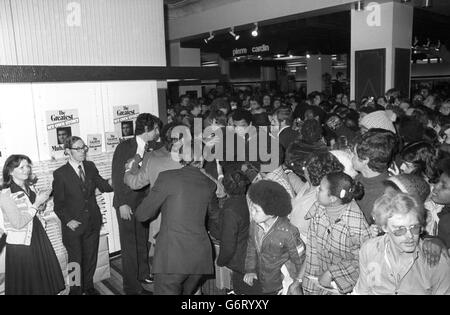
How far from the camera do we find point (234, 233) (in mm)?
2771

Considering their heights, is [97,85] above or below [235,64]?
below

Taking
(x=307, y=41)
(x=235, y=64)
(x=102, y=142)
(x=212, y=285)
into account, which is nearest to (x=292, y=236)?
(x=212, y=285)

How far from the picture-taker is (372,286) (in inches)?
75.7

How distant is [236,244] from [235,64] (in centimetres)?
2034

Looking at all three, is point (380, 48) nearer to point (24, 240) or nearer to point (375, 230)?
point (375, 230)

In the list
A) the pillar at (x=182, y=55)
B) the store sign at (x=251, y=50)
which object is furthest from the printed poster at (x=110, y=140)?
the pillar at (x=182, y=55)

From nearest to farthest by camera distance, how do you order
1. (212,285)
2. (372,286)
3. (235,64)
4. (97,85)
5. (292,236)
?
1. (372,286)
2. (292,236)
3. (212,285)
4. (97,85)
5. (235,64)

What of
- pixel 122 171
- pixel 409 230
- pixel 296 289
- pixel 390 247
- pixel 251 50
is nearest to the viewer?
pixel 409 230

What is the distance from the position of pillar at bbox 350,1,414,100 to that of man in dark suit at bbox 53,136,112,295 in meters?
5.75

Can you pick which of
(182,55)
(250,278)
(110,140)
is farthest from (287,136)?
(182,55)

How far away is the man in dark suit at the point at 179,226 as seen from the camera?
2.57 m

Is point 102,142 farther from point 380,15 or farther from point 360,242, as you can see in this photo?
point 380,15

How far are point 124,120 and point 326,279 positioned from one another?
10.1 ft

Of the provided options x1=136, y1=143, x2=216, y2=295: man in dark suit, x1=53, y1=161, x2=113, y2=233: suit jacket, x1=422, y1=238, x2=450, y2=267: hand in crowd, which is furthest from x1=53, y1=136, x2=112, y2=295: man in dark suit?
x1=422, y1=238, x2=450, y2=267: hand in crowd
